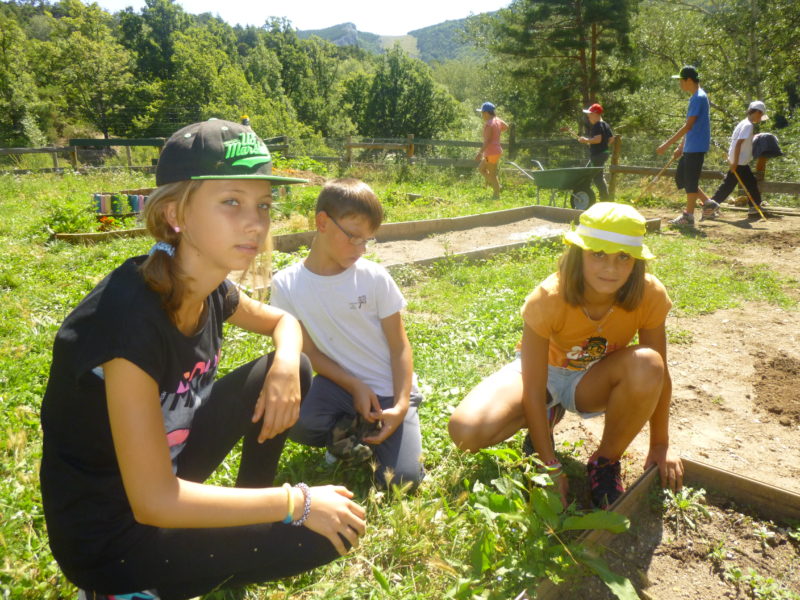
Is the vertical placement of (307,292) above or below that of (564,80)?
below

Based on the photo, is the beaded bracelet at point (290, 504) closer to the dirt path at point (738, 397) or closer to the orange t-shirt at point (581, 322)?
the orange t-shirt at point (581, 322)

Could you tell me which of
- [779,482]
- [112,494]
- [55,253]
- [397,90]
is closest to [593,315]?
[779,482]

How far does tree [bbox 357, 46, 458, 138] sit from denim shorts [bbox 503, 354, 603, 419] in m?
45.6

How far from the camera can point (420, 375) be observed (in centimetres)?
323

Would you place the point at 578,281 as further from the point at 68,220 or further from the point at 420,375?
the point at 68,220

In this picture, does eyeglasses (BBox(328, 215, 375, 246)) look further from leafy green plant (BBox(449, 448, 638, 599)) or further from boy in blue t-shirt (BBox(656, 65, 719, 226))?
boy in blue t-shirt (BBox(656, 65, 719, 226))

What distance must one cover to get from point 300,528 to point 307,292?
1274 mm

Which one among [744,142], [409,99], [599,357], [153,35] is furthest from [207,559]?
[153,35]

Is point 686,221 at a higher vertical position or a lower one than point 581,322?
lower

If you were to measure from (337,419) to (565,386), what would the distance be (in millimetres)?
1067

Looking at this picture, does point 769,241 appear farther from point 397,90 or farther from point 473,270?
point 397,90

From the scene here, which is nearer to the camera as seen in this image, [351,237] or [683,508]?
[683,508]

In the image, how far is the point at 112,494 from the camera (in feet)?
4.51

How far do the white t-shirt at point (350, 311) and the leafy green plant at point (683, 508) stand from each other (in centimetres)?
126
